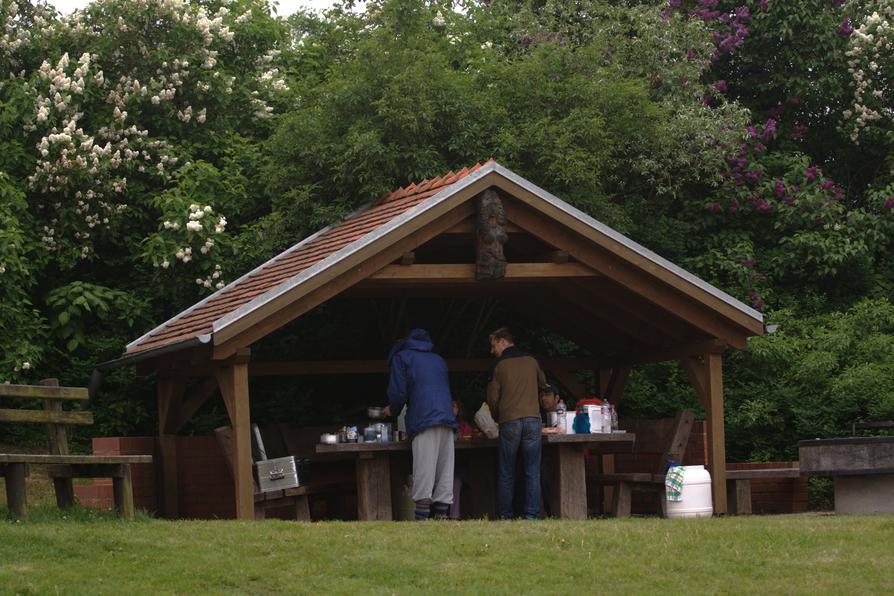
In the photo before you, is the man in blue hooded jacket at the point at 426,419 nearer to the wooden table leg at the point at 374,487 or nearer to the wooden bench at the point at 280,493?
the wooden table leg at the point at 374,487

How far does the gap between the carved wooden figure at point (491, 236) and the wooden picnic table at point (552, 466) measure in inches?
66.3

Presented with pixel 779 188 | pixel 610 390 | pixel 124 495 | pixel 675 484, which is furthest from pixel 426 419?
pixel 779 188

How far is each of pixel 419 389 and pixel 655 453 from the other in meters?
3.24

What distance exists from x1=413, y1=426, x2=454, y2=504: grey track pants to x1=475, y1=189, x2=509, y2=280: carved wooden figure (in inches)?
58.6

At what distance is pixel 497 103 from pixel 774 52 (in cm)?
604

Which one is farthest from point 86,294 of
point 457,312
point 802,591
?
point 802,591

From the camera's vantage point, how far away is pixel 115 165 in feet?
57.2

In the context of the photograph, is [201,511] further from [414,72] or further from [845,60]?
[845,60]

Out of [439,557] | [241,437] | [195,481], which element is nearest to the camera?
[439,557]

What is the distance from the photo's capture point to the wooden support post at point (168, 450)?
15.4 metres

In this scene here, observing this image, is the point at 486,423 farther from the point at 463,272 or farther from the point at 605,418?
the point at 463,272

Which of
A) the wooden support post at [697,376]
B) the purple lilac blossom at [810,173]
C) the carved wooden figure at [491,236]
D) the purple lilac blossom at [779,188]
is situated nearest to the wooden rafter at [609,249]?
the carved wooden figure at [491,236]

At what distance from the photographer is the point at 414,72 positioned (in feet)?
55.6

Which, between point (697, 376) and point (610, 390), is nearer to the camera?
point (697, 376)
